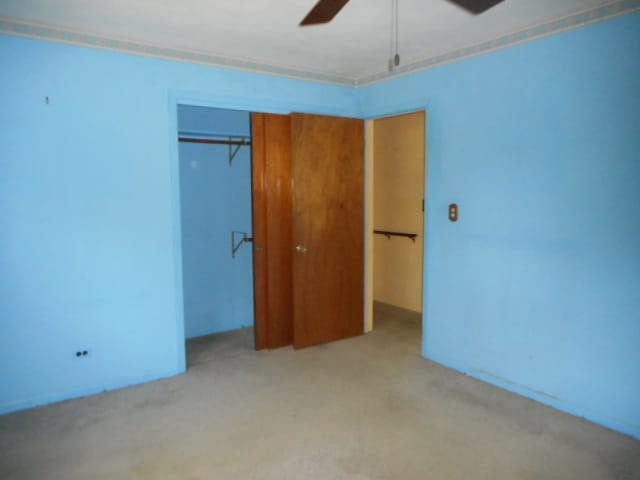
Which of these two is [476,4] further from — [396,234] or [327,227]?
[396,234]

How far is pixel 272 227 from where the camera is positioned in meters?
4.00

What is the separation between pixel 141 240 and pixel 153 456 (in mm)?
1525

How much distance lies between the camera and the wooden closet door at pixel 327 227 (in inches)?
156

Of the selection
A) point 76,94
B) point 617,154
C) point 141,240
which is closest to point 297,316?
point 141,240

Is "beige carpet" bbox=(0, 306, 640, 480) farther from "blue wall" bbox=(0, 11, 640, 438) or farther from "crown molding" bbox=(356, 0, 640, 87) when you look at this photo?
"crown molding" bbox=(356, 0, 640, 87)

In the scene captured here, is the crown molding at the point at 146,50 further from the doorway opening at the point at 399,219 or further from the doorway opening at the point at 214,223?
the doorway opening at the point at 399,219

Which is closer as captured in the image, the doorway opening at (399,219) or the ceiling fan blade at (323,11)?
the ceiling fan blade at (323,11)

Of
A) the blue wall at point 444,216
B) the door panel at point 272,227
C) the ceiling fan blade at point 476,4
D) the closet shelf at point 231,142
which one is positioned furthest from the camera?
the closet shelf at point 231,142

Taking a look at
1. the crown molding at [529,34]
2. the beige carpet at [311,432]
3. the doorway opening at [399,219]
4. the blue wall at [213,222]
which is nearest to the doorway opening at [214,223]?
the blue wall at [213,222]

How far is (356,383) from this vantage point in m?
3.39

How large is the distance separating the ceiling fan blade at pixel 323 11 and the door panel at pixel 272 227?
1.20 meters

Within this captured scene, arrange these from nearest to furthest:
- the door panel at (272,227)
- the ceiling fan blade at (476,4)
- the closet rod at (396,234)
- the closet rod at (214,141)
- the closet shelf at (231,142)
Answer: the ceiling fan blade at (476,4) < the door panel at (272,227) < the closet rod at (214,141) < the closet shelf at (231,142) < the closet rod at (396,234)

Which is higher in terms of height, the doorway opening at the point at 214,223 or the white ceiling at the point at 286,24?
the white ceiling at the point at 286,24

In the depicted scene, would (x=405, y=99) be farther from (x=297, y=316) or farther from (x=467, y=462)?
(x=467, y=462)
